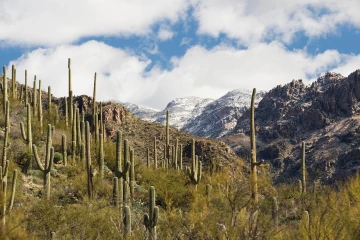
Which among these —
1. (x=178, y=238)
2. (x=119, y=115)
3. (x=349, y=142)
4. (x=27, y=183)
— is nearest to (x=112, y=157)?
(x=27, y=183)

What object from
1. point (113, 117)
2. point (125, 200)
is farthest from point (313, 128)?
point (125, 200)

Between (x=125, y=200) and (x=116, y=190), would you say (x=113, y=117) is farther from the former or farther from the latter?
(x=116, y=190)

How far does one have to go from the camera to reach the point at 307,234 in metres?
13.6

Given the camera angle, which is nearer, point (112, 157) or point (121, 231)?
point (121, 231)

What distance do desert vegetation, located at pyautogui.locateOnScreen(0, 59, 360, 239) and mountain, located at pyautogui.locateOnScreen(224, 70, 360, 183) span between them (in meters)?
65.6

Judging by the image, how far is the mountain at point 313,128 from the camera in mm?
94631

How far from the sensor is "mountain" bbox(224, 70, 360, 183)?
94.6 meters

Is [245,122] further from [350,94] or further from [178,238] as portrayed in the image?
[178,238]

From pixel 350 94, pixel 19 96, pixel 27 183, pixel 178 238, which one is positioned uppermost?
pixel 350 94

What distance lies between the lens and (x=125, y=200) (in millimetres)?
19328

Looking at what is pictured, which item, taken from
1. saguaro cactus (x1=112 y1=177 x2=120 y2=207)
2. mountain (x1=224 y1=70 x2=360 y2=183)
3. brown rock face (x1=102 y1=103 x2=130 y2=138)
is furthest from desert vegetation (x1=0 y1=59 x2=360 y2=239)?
mountain (x1=224 y1=70 x2=360 y2=183)

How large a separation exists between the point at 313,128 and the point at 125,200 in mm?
109280

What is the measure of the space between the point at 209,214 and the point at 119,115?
38576 mm

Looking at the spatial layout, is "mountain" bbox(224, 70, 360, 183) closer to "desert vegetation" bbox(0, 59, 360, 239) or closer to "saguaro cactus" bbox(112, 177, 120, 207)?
"desert vegetation" bbox(0, 59, 360, 239)
